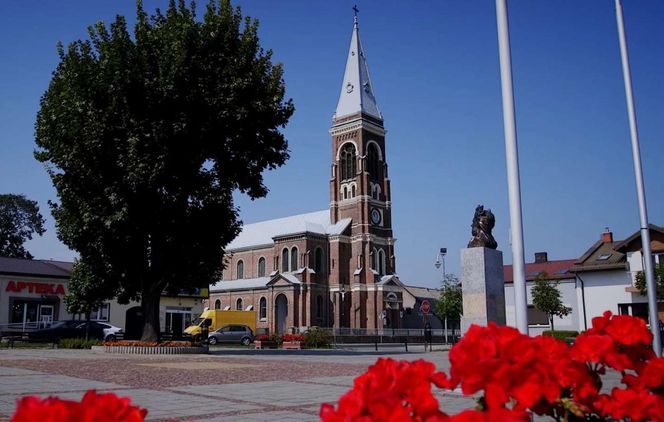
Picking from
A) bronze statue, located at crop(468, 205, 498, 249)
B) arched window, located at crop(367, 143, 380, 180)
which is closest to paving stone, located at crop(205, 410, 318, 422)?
bronze statue, located at crop(468, 205, 498, 249)

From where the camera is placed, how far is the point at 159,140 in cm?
2278

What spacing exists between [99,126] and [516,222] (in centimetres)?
1821

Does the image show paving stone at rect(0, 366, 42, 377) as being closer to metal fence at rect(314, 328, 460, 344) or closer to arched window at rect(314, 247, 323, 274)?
metal fence at rect(314, 328, 460, 344)

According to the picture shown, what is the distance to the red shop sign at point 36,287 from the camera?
4528 centimetres

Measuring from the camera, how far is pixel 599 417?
92.9 inches

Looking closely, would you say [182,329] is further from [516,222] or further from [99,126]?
[516,222]

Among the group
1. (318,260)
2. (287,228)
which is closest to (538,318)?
(318,260)

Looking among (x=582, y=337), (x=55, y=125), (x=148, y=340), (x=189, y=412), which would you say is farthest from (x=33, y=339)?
(x=582, y=337)

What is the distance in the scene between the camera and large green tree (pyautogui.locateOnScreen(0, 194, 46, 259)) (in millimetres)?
70625

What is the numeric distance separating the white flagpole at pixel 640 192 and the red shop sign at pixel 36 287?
45.1 meters

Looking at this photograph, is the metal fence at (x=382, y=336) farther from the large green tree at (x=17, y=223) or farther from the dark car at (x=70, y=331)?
the large green tree at (x=17, y=223)

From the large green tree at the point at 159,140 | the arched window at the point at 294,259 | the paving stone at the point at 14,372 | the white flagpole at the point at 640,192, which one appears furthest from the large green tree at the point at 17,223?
the white flagpole at the point at 640,192

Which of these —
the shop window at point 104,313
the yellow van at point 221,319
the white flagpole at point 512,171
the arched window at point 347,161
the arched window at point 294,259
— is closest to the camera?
the white flagpole at point 512,171

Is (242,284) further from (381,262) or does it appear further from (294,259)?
(381,262)
